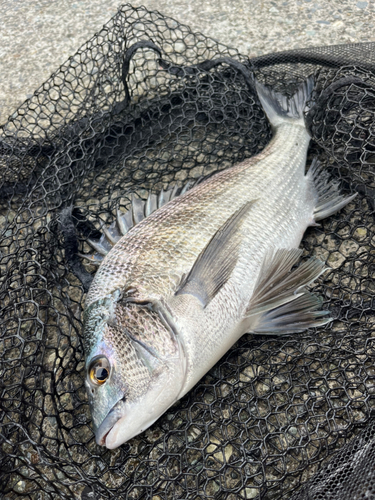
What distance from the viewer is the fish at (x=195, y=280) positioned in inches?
73.7

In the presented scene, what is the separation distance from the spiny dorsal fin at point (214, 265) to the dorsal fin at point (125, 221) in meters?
0.59

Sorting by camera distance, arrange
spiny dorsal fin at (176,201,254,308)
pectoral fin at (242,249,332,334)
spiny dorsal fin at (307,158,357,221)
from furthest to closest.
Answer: spiny dorsal fin at (307,158,357,221) → pectoral fin at (242,249,332,334) → spiny dorsal fin at (176,201,254,308)

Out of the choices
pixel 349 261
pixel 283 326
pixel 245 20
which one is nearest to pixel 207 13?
pixel 245 20

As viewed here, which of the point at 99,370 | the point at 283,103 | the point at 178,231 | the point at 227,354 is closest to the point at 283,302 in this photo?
the point at 227,354

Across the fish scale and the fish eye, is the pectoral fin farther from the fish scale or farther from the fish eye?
the fish eye

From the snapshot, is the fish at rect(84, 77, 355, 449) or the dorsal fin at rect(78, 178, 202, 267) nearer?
the fish at rect(84, 77, 355, 449)

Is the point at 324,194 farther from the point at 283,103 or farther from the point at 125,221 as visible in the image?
the point at 125,221

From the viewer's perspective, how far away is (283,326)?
2.27 meters

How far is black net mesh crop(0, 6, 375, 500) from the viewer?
1929 mm

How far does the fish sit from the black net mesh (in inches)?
6.9

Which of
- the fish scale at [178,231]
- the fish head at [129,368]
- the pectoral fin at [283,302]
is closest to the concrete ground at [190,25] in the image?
the fish scale at [178,231]

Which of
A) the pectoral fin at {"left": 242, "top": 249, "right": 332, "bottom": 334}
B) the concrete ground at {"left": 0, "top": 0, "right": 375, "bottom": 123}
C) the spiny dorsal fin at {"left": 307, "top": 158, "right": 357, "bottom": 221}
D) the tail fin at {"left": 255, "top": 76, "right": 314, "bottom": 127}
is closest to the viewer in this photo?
the pectoral fin at {"left": 242, "top": 249, "right": 332, "bottom": 334}

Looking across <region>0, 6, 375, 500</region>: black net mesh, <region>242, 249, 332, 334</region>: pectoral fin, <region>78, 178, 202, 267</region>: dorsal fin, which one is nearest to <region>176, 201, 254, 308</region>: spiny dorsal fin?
<region>242, 249, 332, 334</region>: pectoral fin

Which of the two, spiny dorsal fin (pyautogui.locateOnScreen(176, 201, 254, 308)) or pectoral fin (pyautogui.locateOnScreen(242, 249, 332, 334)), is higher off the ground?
spiny dorsal fin (pyautogui.locateOnScreen(176, 201, 254, 308))
